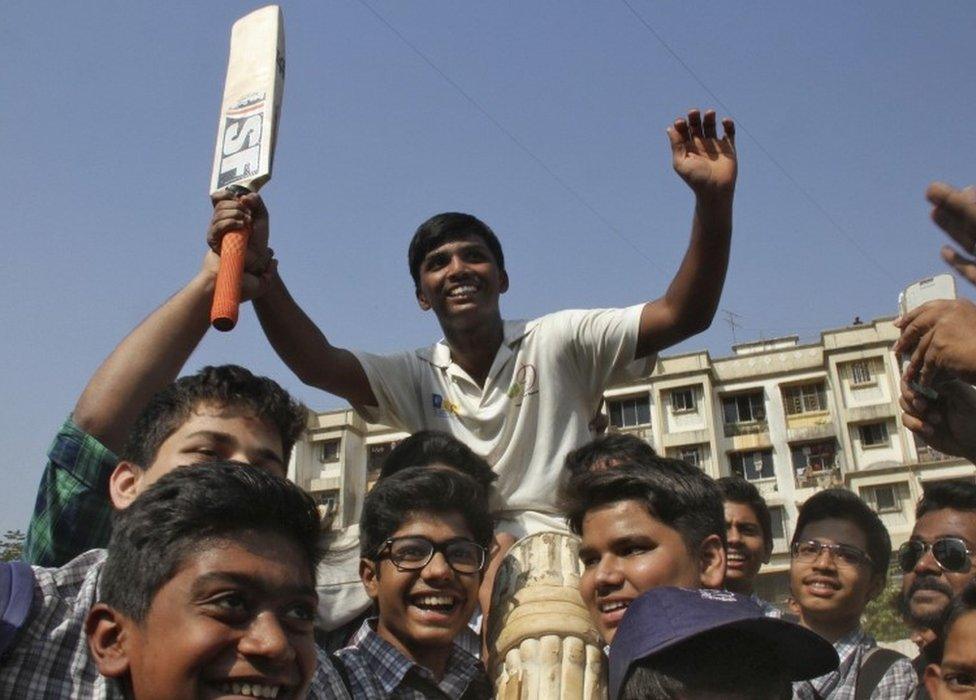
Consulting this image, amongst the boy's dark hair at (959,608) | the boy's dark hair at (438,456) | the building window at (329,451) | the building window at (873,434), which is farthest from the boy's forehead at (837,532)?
the building window at (329,451)

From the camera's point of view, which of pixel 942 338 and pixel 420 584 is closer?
pixel 942 338

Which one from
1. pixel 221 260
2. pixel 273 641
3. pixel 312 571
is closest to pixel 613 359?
pixel 221 260

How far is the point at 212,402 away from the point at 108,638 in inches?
35.2

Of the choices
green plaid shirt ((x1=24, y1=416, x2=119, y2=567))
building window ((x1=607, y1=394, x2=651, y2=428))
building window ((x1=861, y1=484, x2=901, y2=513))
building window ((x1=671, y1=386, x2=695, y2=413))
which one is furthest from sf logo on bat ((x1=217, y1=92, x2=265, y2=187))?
building window ((x1=671, y1=386, x2=695, y2=413))

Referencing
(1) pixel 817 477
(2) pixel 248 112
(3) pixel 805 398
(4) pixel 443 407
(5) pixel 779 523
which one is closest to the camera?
(2) pixel 248 112

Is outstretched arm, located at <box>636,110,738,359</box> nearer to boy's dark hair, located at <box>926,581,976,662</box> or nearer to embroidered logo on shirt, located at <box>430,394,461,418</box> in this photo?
embroidered logo on shirt, located at <box>430,394,461,418</box>

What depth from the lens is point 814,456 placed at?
3888 centimetres

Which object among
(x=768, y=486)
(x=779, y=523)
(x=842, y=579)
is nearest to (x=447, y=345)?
(x=842, y=579)

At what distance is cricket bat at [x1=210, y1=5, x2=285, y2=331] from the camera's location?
10.2 ft

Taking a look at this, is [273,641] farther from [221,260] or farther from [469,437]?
[469,437]

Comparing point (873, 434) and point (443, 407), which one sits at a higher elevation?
point (873, 434)

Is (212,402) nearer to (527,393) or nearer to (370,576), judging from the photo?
(370,576)

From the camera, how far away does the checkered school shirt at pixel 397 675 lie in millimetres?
2881

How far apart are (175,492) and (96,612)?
11.1 inches
